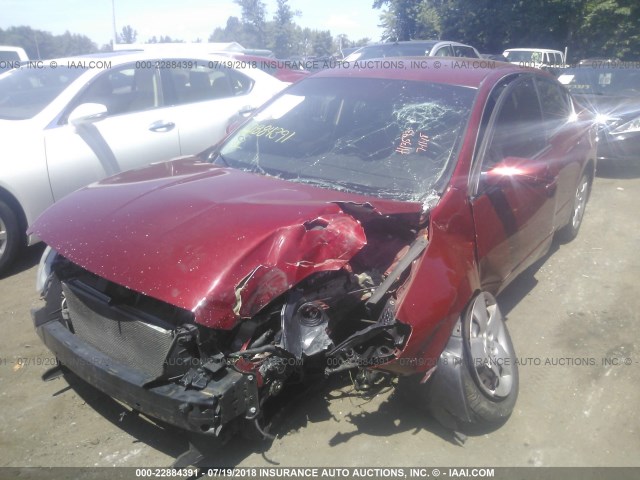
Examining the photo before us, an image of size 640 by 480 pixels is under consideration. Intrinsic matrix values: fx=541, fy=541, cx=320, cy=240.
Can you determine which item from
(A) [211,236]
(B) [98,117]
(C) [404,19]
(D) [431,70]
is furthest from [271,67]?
(C) [404,19]

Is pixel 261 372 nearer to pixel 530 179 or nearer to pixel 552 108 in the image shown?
pixel 530 179

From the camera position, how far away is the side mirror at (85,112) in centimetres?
477

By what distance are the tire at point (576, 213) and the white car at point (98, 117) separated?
3.65m

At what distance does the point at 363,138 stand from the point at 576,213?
2.93 metres

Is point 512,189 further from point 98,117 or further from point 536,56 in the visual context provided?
point 536,56

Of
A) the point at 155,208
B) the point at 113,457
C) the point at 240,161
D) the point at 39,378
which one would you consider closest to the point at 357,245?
the point at 155,208

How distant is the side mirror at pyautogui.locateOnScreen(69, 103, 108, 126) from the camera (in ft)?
15.7

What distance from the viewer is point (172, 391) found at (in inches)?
89.5

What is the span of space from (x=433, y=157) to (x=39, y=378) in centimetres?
268

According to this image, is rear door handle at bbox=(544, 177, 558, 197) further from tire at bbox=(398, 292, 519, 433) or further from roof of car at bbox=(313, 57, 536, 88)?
tire at bbox=(398, 292, 519, 433)

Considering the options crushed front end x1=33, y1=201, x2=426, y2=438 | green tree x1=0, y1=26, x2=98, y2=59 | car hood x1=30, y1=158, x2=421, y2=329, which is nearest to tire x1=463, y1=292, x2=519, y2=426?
crushed front end x1=33, y1=201, x2=426, y2=438

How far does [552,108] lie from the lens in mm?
4391

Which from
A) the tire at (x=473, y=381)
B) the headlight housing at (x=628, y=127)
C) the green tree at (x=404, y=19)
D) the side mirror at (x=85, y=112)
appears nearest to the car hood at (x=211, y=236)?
the tire at (x=473, y=381)

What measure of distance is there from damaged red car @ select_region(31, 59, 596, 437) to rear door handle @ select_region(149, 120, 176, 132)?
6.42 ft
